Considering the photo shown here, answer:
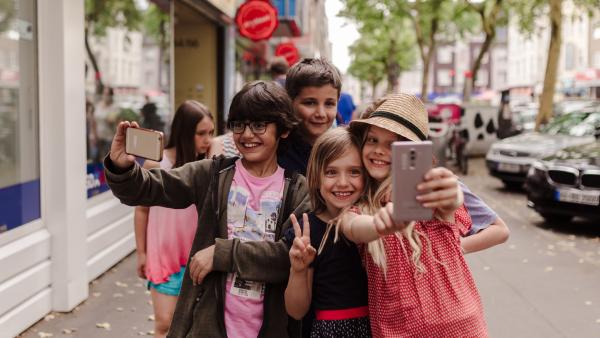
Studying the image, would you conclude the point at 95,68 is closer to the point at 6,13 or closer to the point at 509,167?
the point at 6,13

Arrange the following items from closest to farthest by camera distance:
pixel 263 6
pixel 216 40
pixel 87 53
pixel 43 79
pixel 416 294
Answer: pixel 416 294 → pixel 43 79 → pixel 87 53 → pixel 263 6 → pixel 216 40

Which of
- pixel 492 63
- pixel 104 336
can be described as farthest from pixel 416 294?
pixel 492 63

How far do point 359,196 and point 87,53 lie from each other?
592cm

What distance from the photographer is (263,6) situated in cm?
1355

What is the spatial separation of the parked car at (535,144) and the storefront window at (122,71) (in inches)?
272

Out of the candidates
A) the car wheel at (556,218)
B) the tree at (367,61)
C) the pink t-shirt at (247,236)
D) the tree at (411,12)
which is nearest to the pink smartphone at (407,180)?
the pink t-shirt at (247,236)

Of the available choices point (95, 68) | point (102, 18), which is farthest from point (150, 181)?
point (102, 18)

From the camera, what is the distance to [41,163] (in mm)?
5770

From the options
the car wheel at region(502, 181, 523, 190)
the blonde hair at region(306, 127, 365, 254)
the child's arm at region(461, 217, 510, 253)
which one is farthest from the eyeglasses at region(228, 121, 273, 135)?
the car wheel at region(502, 181, 523, 190)

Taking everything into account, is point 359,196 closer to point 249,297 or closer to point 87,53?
point 249,297

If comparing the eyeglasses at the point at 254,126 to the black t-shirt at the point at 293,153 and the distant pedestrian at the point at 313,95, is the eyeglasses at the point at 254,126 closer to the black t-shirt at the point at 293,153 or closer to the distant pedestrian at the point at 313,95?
the black t-shirt at the point at 293,153

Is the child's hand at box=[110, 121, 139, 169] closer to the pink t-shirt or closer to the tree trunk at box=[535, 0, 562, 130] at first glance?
the pink t-shirt

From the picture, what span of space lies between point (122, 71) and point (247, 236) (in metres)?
6.69

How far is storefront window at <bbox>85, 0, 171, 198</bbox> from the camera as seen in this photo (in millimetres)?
7529
